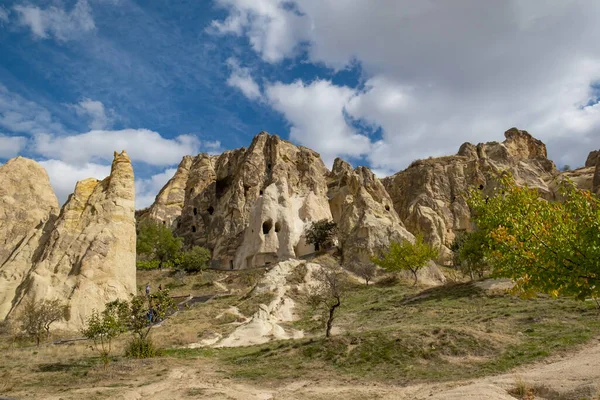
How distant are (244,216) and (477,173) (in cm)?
4254

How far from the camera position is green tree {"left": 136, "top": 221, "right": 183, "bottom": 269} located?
2231 inches

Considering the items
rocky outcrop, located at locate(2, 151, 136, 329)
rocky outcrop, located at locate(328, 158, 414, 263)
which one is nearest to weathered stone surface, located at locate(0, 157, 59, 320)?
rocky outcrop, located at locate(2, 151, 136, 329)

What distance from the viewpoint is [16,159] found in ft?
152

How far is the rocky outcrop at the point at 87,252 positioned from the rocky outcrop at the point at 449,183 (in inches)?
1762

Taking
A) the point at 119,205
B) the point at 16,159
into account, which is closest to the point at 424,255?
the point at 119,205

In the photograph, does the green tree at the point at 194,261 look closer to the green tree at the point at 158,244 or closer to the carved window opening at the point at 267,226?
the green tree at the point at 158,244

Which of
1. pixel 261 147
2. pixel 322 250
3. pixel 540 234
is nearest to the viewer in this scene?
pixel 540 234

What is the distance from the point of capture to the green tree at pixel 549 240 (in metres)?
8.88

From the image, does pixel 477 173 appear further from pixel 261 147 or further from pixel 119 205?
pixel 119 205

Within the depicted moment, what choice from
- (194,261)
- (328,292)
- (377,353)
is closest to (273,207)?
(194,261)

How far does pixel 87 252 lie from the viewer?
2973 cm

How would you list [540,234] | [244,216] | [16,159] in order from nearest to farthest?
[540,234]
[16,159]
[244,216]

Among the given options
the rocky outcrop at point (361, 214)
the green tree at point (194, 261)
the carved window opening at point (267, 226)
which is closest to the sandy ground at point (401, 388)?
the rocky outcrop at point (361, 214)

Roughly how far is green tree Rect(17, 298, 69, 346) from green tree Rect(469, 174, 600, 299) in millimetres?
22549
